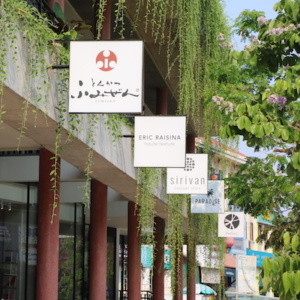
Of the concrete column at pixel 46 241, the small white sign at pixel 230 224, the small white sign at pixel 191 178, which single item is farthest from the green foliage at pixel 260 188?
the concrete column at pixel 46 241

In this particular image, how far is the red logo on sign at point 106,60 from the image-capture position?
10.5 meters

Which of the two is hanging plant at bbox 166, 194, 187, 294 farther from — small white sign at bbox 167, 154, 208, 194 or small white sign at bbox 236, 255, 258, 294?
small white sign at bbox 236, 255, 258, 294

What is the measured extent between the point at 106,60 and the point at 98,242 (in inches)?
401

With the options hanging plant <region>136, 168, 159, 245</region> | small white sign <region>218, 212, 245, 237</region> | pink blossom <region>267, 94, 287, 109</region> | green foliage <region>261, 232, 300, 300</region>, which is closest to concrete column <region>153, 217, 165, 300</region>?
small white sign <region>218, 212, 245, 237</region>

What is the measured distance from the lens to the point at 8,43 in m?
9.76

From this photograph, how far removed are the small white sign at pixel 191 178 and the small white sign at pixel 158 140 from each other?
4302 mm

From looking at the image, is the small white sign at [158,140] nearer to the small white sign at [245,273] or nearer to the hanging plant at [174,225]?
the hanging plant at [174,225]

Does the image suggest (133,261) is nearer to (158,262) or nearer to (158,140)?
(158,262)

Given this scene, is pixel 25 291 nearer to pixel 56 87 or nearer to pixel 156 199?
pixel 156 199

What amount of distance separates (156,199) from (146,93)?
5540mm

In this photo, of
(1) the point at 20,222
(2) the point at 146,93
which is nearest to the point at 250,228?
(2) the point at 146,93

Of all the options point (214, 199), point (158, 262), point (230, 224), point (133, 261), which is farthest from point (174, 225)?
point (158, 262)

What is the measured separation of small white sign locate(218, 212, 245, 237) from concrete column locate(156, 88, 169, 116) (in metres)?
4.05

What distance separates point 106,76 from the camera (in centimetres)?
1061
